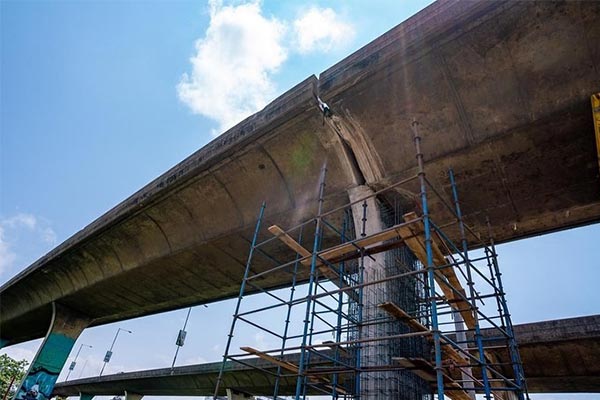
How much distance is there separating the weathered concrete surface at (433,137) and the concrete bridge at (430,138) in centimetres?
2

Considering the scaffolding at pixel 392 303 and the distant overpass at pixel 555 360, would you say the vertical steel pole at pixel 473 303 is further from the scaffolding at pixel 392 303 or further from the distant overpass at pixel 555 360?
the distant overpass at pixel 555 360

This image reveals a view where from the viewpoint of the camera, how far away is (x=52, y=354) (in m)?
16.5

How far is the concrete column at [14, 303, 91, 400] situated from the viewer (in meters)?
15.6

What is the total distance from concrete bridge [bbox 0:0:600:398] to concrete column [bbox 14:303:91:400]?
8.39 meters

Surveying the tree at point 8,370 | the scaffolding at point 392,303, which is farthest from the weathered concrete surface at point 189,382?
the scaffolding at point 392,303

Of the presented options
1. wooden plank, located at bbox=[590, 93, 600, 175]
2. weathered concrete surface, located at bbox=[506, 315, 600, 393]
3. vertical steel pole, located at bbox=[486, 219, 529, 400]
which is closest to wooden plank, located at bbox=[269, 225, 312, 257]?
vertical steel pole, located at bbox=[486, 219, 529, 400]

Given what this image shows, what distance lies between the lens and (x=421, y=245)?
20.1 ft

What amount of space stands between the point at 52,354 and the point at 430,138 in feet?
60.5

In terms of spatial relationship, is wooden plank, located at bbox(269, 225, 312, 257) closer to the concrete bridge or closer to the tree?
the concrete bridge

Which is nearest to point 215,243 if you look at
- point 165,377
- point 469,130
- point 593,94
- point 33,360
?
point 469,130

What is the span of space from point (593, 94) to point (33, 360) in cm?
2077

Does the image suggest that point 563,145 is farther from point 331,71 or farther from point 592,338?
point 592,338

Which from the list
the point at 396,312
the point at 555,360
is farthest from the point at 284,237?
the point at 555,360

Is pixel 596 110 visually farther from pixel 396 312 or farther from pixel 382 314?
pixel 382 314
